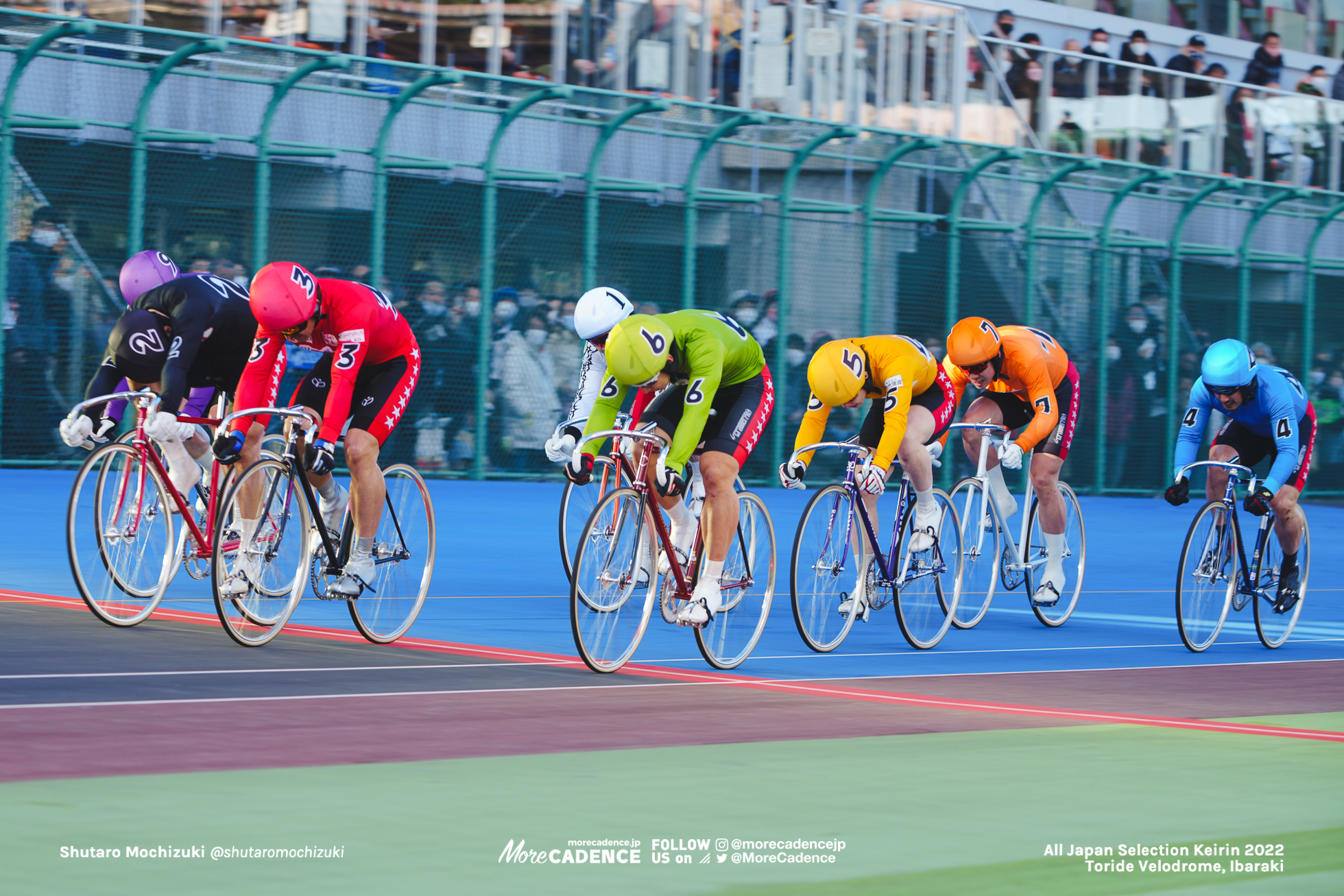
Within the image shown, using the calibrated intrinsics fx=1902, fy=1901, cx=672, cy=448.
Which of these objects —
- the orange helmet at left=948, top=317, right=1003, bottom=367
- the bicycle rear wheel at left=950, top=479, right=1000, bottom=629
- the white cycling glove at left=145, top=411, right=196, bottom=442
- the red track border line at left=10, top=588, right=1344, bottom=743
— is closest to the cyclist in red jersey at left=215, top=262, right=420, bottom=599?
the white cycling glove at left=145, top=411, right=196, bottom=442

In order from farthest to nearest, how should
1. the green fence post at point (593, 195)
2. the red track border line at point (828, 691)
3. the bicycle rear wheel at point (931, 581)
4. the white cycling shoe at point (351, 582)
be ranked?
the green fence post at point (593, 195) < the bicycle rear wheel at point (931, 581) < the white cycling shoe at point (351, 582) < the red track border line at point (828, 691)

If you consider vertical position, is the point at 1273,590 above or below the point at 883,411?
below

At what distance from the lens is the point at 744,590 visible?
8188 mm

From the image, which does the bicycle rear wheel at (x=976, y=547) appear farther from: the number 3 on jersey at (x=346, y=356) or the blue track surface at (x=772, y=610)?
the number 3 on jersey at (x=346, y=356)

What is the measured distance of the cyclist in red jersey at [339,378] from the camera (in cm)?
773

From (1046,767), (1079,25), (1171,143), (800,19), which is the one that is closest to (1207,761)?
(1046,767)

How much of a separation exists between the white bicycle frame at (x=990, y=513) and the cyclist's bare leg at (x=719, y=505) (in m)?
2.27

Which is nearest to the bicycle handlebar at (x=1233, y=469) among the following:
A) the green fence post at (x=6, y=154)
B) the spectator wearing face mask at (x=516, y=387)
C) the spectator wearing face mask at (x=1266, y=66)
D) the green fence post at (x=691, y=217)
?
the spectator wearing face mask at (x=516, y=387)

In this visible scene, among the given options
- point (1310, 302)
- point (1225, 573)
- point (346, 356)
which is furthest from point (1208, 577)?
point (1310, 302)

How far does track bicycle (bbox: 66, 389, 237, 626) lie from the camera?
821 cm

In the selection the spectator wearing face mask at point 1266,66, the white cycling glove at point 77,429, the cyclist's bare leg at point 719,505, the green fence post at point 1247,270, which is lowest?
the cyclist's bare leg at point 719,505

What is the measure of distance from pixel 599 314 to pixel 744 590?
1.40 meters

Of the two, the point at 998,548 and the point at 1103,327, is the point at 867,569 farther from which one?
the point at 1103,327

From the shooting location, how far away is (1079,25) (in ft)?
85.1
